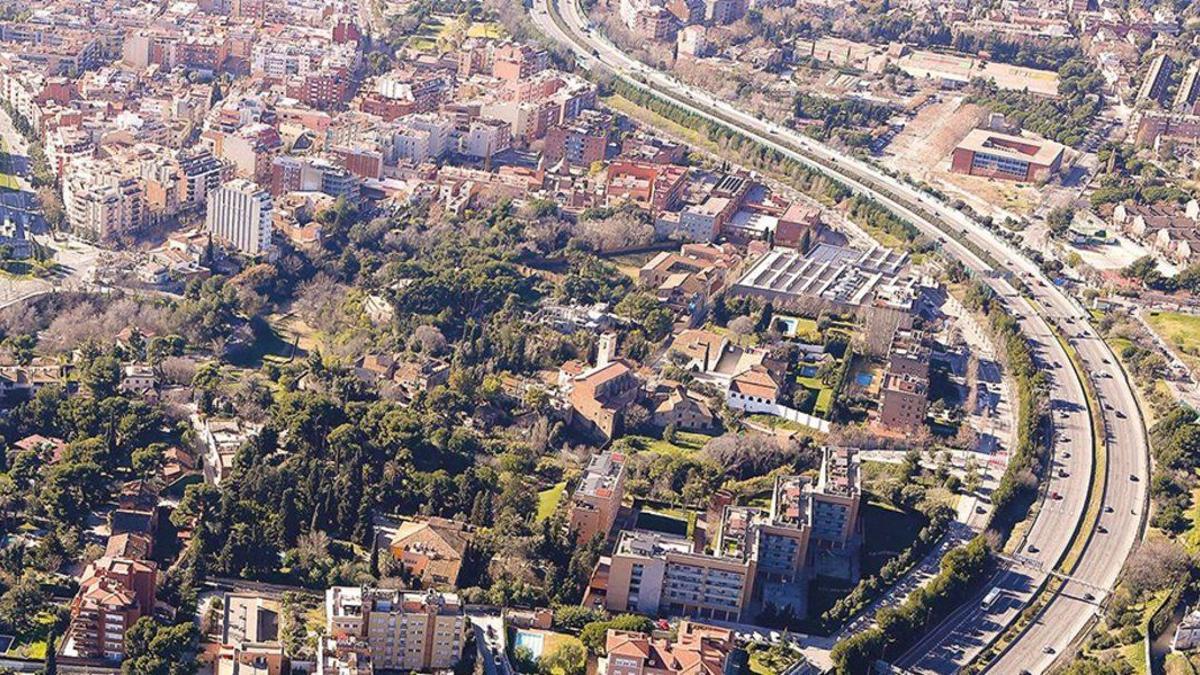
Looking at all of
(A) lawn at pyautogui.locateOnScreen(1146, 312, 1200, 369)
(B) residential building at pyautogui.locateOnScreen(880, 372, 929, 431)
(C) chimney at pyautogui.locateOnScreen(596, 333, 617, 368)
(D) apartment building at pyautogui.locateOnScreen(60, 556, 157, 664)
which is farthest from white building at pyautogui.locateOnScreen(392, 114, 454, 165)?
(D) apartment building at pyautogui.locateOnScreen(60, 556, 157, 664)

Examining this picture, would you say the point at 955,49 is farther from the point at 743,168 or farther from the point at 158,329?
the point at 158,329

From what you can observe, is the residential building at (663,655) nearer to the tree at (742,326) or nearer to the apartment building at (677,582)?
the apartment building at (677,582)

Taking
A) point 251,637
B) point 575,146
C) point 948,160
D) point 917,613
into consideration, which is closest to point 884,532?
point 917,613

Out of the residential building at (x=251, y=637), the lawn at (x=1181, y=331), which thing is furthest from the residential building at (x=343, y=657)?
the lawn at (x=1181, y=331)

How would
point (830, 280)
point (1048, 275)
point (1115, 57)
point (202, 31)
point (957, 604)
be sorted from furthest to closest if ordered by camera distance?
point (1115, 57)
point (202, 31)
point (1048, 275)
point (830, 280)
point (957, 604)

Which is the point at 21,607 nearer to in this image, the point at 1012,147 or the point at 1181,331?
the point at 1181,331

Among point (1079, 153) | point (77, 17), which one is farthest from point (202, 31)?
point (1079, 153)

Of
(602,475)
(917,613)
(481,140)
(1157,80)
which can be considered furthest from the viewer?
(1157,80)
